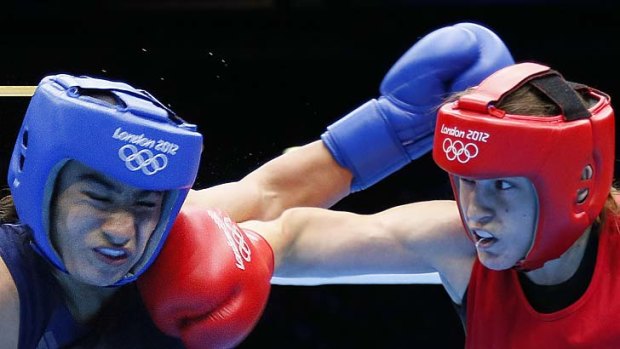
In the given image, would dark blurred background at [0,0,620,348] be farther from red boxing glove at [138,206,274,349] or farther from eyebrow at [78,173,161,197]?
eyebrow at [78,173,161,197]

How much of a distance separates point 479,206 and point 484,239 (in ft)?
0.20

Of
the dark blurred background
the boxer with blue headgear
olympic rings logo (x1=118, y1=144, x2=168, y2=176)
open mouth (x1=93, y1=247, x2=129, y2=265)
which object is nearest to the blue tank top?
the boxer with blue headgear

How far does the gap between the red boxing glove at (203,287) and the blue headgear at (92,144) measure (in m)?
0.15

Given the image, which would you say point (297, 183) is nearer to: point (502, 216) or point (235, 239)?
point (235, 239)

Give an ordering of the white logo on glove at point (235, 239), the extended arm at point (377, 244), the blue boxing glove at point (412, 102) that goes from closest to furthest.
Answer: the white logo on glove at point (235, 239), the extended arm at point (377, 244), the blue boxing glove at point (412, 102)

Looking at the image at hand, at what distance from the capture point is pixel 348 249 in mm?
1849

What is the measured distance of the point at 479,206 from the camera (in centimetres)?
161

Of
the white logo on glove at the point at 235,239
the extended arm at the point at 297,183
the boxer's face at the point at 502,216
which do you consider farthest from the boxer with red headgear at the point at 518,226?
the extended arm at the point at 297,183

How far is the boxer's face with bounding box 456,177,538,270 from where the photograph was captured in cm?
160

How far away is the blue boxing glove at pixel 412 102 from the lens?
2.04 m

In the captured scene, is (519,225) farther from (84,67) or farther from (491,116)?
(84,67)

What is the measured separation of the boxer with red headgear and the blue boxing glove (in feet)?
0.90

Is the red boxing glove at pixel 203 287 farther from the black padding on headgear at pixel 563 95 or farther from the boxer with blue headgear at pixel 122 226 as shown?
the black padding on headgear at pixel 563 95

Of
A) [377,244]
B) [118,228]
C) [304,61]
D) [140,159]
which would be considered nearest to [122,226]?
[118,228]
